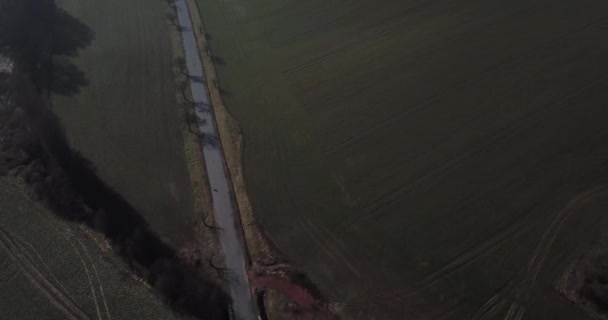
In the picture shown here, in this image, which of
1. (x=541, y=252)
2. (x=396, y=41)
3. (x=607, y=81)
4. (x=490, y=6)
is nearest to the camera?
(x=541, y=252)

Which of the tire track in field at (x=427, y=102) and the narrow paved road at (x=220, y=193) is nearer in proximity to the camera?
the narrow paved road at (x=220, y=193)

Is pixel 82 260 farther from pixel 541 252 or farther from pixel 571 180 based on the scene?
pixel 571 180

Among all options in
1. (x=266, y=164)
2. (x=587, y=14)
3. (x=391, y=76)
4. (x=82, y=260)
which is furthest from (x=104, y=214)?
(x=587, y=14)

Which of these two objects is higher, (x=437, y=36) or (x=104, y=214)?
(x=437, y=36)

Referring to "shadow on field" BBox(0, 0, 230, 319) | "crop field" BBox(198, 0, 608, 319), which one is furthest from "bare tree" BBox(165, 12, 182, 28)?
"shadow on field" BBox(0, 0, 230, 319)

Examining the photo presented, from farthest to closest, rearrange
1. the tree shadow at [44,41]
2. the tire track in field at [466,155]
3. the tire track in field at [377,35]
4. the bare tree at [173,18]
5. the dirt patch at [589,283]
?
the bare tree at [173,18]
the tree shadow at [44,41]
the tire track in field at [377,35]
the tire track in field at [466,155]
the dirt patch at [589,283]

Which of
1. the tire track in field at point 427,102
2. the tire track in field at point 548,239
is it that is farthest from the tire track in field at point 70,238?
the tire track in field at point 548,239

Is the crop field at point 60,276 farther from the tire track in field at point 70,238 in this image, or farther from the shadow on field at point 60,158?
the shadow on field at point 60,158

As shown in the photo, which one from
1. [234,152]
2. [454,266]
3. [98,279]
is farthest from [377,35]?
[98,279]
